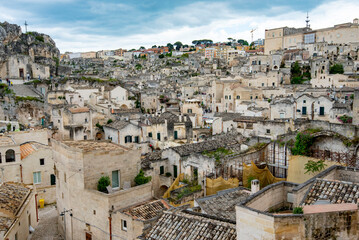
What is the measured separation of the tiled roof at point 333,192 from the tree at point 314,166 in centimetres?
459

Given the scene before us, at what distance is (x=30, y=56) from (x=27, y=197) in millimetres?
49392

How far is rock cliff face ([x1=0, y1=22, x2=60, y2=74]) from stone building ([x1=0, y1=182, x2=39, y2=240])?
47491 mm

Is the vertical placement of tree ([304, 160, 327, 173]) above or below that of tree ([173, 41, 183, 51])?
below

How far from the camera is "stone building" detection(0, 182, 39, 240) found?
1738 centimetres

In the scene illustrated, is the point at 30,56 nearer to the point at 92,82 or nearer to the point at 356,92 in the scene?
the point at 92,82

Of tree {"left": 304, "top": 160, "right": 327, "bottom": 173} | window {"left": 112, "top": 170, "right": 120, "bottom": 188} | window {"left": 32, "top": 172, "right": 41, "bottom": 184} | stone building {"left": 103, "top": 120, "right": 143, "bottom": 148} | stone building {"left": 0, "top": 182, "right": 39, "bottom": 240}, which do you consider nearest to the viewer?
tree {"left": 304, "top": 160, "right": 327, "bottom": 173}

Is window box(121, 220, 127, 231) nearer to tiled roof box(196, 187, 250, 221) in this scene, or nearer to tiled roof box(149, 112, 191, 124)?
tiled roof box(196, 187, 250, 221)

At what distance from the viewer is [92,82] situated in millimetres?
60938

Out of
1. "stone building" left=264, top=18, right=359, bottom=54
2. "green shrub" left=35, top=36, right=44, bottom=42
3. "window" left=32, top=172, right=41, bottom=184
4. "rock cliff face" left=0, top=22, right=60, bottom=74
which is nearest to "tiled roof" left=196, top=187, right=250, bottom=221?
"window" left=32, top=172, right=41, bottom=184

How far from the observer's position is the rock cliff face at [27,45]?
64562 mm

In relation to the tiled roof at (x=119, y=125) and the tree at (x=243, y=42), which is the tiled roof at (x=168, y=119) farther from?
the tree at (x=243, y=42)

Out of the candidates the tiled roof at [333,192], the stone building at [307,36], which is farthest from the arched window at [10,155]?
the stone building at [307,36]

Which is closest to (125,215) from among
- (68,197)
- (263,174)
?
(68,197)

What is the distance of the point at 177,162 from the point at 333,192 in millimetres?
16399
